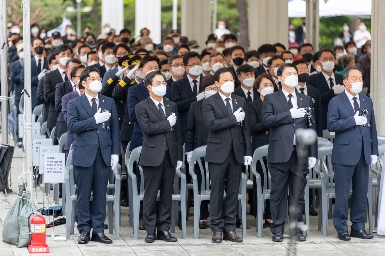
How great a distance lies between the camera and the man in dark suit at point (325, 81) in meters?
15.0

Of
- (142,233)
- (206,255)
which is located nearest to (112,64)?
(142,233)

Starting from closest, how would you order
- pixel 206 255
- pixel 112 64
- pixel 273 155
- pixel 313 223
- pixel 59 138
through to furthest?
pixel 206 255, pixel 273 155, pixel 313 223, pixel 59 138, pixel 112 64

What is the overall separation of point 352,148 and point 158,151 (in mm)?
2238

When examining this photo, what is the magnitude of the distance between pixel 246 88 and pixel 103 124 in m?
2.49

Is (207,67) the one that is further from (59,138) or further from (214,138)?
(214,138)

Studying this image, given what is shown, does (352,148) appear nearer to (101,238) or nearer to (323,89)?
(101,238)

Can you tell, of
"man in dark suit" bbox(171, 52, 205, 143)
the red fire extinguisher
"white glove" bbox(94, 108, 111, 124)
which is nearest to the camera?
the red fire extinguisher

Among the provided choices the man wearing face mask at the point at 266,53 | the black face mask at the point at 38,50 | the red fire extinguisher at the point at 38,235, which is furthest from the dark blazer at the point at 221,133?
the black face mask at the point at 38,50

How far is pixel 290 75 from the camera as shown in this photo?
11.7 m

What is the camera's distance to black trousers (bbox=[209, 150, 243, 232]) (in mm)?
11766

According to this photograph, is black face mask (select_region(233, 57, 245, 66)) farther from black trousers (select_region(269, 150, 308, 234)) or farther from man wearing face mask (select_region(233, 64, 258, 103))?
black trousers (select_region(269, 150, 308, 234))

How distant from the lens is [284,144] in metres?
11.7

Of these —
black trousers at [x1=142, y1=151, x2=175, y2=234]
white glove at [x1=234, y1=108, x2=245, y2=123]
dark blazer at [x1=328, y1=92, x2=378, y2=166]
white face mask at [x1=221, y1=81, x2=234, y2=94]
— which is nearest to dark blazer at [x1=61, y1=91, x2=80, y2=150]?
black trousers at [x1=142, y1=151, x2=175, y2=234]

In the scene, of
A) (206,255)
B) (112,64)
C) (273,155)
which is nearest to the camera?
(206,255)
